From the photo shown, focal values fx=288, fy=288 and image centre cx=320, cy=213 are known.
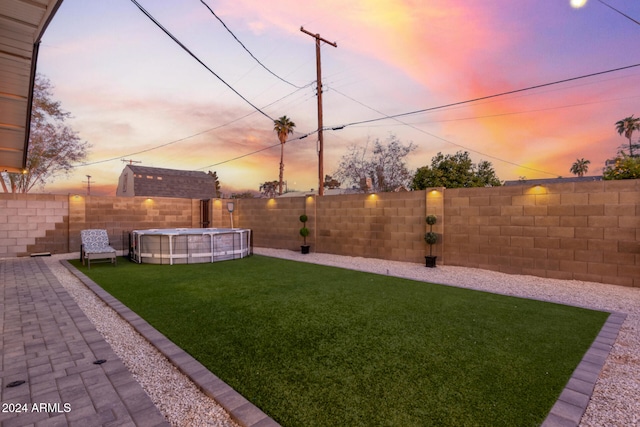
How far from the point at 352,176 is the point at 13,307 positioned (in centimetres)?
1919

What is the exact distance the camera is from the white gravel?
7.30 ft

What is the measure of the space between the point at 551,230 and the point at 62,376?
374 inches

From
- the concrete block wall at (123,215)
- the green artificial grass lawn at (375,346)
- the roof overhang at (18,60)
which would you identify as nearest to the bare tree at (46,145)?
the concrete block wall at (123,215)

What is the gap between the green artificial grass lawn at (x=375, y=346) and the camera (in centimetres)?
228

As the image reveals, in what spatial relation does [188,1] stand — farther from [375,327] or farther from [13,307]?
[375,327]

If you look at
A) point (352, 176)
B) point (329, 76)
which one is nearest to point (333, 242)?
point (329, 76)

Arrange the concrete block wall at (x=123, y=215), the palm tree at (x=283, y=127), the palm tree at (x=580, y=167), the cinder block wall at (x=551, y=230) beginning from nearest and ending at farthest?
the cinder block wall at (x=551, y=230) < the concrete block wall at (x=123, y=215) < the palm tree at (x=283, y=127) < the palm tree at (x=580, y=167)

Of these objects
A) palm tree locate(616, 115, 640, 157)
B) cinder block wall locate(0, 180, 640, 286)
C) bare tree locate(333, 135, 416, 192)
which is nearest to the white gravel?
cinder block wall locate(0, 180, 640, 286)

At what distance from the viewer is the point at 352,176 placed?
21891 mm

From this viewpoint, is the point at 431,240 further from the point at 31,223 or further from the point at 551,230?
the point at 31,223

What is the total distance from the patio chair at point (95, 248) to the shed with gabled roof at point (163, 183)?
1692cm

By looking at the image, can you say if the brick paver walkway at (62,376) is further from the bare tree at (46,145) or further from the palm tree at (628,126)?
the palm tree at (628,126)

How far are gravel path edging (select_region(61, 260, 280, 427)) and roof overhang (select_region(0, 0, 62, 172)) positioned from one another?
Answer: 10.7ft

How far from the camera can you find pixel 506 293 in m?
6.09
